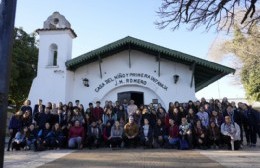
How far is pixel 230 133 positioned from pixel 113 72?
719 centimetres

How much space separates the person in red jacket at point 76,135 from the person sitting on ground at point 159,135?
2932 mm

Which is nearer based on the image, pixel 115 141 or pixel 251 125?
pixel 115 141

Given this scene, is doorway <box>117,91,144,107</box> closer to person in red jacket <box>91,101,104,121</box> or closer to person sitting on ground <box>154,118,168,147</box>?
person in red jacket <box>91,101,104,121</box>

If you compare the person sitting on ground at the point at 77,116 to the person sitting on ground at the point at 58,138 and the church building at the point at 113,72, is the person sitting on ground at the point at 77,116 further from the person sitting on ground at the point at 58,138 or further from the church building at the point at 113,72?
the church building at the point at 113,72

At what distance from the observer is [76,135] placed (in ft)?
42.9

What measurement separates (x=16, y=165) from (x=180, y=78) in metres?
10.5

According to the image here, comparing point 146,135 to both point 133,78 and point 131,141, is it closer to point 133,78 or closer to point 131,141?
point 131,141

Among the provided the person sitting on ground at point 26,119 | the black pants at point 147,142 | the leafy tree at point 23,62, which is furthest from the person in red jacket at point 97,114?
the leafy tree at point 23,62

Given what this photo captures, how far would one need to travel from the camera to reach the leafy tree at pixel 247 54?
83.3 feet

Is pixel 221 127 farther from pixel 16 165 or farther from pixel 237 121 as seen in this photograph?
pixel 16 165

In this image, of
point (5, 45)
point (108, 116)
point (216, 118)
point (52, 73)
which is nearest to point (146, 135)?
point (108, 116)

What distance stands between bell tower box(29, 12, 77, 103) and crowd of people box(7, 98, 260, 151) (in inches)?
102

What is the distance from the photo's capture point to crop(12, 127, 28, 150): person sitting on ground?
12.8 metres

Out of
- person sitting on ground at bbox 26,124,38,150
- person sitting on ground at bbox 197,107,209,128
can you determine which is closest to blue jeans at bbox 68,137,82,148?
person sitting on ground at bbox 26,124,38,150
